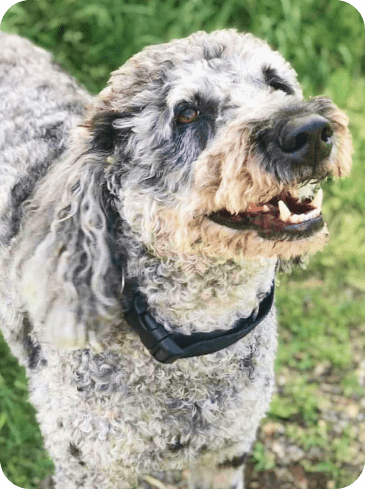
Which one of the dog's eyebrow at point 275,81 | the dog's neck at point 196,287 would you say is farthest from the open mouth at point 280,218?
the dog's eyebrow at point 275,81

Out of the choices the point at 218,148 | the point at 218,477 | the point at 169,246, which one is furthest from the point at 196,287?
the point at 218,477

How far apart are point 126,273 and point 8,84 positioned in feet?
4.19

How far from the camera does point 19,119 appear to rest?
98.7 inches

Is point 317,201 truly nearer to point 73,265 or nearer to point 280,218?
point 280,218

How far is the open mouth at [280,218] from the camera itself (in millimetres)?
1658

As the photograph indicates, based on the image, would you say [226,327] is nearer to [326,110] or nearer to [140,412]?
[140,412]

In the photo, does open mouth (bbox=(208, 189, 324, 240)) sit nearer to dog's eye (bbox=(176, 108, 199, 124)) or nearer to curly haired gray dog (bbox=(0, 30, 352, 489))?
curly haired gray dog (bbox=(0, 30, 352, 489))

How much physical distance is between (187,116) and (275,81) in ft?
1.34

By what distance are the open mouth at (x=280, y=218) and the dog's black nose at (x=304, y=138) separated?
0.60 ft

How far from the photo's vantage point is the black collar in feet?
6.22

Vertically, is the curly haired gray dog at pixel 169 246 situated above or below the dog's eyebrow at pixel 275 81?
below

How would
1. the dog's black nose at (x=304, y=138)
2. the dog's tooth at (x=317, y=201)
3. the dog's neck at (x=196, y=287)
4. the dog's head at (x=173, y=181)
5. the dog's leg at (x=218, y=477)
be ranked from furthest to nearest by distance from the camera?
the dog's leg at (x=218, y=477), the dog's neck at (x=196, y=287), the dog's tooth at (x=317, y=201), the dog's head at (x=173, y=181), the dog's black nose at (x=304, y=138)

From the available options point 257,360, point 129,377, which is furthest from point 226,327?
point 129,377

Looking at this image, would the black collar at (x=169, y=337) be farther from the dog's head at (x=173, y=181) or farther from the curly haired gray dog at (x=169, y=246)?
the dog's head at (x=173, y=181)
